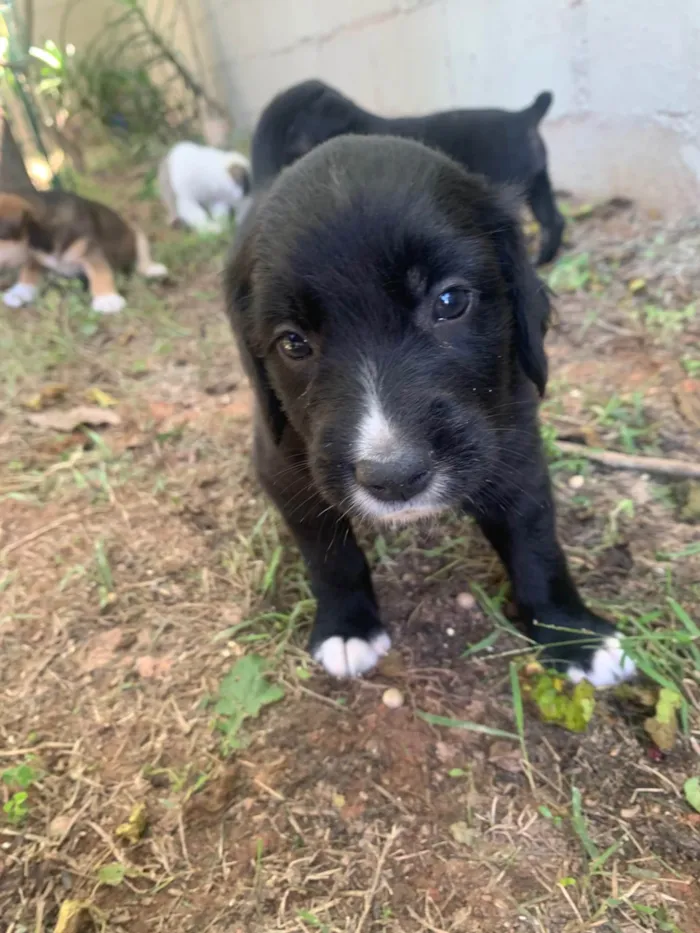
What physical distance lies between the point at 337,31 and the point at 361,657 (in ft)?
16.1

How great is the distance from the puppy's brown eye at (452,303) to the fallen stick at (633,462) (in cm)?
110

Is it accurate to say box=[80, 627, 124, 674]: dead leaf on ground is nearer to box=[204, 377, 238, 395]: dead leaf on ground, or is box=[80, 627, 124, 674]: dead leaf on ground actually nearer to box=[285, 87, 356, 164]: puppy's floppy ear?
box=[204, 377, 238, 395]: dead leaf on ground

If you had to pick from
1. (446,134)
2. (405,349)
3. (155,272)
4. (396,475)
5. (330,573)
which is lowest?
(155,272)

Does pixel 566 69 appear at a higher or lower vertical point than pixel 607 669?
higher

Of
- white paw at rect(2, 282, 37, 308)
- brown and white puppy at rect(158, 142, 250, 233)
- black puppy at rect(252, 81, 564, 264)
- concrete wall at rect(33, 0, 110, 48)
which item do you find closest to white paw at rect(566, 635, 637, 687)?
black puppy at rect(252, 81, 564, 264)

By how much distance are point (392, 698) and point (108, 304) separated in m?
3.13

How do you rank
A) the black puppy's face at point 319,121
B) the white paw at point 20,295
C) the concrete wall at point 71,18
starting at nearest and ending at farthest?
the black puppy's face at point 319,121
the white paw at point 20,295
the concrete wall at point 71,18

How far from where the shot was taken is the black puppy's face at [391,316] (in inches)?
53.1

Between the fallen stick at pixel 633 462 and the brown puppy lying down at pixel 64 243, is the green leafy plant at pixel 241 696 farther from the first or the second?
the brown puppy lying down at pixel 64 243

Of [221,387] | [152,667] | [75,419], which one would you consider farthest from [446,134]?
[152,667]

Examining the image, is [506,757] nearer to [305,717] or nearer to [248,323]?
[305,717]

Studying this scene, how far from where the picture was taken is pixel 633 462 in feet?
7.65

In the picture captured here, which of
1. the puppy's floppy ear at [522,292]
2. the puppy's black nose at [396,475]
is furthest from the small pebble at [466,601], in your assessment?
the puppy's black nose at [396,475]

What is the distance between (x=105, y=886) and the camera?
1.49 m
